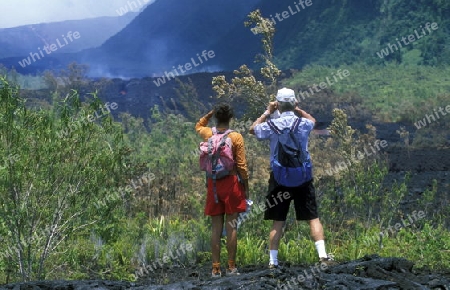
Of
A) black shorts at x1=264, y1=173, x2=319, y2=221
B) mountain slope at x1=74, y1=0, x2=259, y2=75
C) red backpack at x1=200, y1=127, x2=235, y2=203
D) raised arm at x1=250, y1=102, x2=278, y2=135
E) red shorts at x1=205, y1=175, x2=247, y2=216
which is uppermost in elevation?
mountain slope at x1=74, y1=0, x2=259, y2=75

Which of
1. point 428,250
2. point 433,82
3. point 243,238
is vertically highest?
point 433,82

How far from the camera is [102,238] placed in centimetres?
678

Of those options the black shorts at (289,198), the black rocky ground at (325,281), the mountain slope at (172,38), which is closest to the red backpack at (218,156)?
the black shorts at (289,198)

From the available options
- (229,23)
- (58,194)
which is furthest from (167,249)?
(229,23)

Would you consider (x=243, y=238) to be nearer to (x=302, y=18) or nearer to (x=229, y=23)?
(x=302, y=18)

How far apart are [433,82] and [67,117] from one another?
24184mm

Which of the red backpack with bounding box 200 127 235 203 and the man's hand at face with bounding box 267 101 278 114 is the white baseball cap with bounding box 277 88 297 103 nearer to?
the man's hand at face with bounding box 267 101 278 114

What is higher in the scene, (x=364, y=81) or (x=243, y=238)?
(x=364, y=81)

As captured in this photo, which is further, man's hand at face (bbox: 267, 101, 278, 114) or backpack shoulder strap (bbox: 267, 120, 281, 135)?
man's hand at face (bbox: 267, 101, 278, 114)

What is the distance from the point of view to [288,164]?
5.45 metres

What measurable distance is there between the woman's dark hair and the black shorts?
0.56 m

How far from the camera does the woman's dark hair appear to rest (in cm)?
554

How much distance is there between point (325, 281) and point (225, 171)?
1.26 m

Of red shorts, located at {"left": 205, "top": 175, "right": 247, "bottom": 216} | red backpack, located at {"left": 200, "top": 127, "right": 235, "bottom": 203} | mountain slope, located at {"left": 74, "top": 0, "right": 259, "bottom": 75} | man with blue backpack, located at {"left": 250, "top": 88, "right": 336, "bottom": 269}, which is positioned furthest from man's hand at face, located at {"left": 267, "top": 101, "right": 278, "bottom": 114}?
mountain slope, located at {"left": 74, "top": 0, "right": 259, "bottom": 75}
